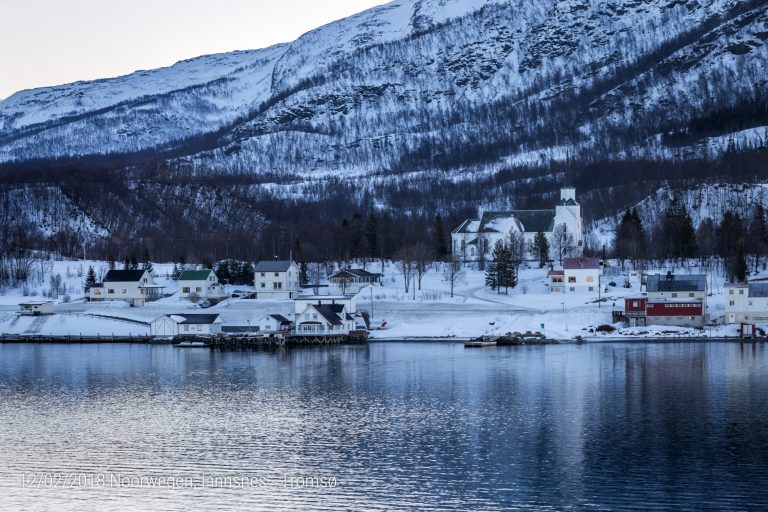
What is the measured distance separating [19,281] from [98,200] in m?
67.1

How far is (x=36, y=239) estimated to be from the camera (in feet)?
440

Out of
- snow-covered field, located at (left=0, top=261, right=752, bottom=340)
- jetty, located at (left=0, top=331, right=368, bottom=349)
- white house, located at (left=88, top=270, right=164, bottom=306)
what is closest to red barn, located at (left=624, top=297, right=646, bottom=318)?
snow-covered field, located at (left=0, top=261, right=752, bottom=340)

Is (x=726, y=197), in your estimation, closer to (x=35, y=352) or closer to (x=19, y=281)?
(x=19, y=281)

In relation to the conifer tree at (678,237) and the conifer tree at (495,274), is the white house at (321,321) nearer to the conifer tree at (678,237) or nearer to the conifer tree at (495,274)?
the conifer tree at (495,274)

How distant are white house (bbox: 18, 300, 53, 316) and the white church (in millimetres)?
39665

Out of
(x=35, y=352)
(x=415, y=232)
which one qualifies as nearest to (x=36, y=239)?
(x=415, y=232)

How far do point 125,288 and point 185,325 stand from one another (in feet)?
41.9

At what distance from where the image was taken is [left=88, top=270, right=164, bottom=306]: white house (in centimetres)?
9038

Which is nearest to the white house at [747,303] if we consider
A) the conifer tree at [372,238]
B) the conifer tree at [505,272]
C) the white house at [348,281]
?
the conifer tree at [505,272]

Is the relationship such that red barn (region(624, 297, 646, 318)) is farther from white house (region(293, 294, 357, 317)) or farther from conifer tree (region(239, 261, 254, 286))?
conifer tree (region(239, 261, 254, 286))

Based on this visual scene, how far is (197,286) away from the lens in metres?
90.2

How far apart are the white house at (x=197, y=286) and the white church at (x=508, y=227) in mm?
27088

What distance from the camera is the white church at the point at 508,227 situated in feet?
356

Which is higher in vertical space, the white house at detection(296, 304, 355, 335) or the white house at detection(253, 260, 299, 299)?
the white house at detection(253, 260, 299, 299)
